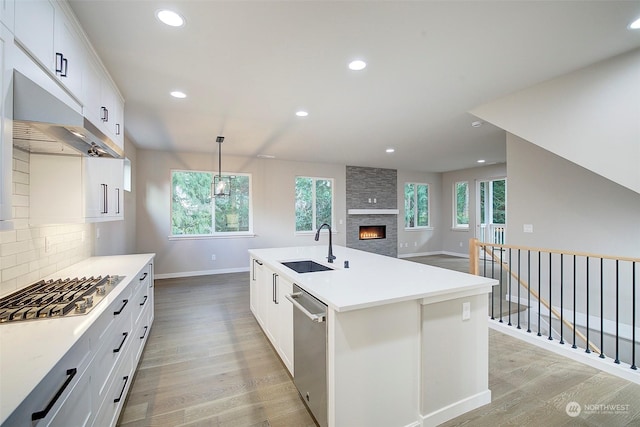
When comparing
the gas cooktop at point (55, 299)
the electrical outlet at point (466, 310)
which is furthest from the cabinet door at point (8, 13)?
the electrical outlet at point (466, 310)

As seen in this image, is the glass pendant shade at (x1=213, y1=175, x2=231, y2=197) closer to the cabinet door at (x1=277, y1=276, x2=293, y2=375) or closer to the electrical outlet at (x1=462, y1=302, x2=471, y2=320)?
the cabinet door at (x1=277, y1=276, x2=293, y2=375)

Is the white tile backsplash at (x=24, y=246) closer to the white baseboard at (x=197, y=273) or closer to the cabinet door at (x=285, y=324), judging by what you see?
the cabinet door at (x=285, y=324)

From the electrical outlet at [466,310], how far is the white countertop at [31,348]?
2.14 m

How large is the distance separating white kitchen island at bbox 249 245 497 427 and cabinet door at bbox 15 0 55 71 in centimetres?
193

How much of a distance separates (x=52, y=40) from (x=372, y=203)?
7174mm

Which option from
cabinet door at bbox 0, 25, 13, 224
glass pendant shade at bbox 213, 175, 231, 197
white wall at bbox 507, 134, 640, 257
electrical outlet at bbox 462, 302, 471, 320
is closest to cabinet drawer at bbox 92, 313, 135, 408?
cabinet door at bbox 0, 25, 13, 224

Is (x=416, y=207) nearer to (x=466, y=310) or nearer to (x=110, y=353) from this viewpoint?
(x=466, y=310)

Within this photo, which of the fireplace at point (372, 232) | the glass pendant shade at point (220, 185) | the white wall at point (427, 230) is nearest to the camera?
the glass pendant shade at point (220, 185)

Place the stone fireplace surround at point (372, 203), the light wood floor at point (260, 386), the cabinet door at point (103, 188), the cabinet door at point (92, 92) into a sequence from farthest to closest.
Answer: the stone fireplace surround at point (372, 203), the cabinet door at point (103, 188), the cabinet door at point (92, 92), the light wood floor at point (260, 386)

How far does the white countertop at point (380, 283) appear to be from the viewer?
161 centimetres

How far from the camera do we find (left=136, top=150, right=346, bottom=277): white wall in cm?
564

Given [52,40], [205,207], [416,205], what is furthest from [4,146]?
[416,205]

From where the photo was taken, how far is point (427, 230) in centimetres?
888

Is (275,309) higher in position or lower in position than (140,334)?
higher
